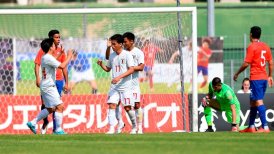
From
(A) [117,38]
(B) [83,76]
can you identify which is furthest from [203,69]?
(A) [117,38]

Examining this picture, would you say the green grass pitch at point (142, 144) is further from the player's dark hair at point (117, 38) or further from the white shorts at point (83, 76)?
the white shorts at point (83, 76)

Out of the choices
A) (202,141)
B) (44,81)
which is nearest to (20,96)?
(44,81)

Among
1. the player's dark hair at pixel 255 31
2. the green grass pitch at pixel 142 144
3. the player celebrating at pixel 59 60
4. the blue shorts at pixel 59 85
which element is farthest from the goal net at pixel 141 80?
the green grass pitch at pixel 142 144

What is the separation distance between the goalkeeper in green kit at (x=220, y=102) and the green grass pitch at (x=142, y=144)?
3137 mm

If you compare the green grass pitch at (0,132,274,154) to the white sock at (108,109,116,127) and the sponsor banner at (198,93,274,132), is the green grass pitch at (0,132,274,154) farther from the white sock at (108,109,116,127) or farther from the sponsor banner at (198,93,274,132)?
the sponsor banner at (198,93,274,132)

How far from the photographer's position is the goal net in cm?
2523

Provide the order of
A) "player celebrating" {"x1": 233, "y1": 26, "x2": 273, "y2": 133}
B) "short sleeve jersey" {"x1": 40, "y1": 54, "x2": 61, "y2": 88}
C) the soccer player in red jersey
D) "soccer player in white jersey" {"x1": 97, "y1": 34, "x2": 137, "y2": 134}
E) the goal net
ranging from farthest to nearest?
the soccer player in red jersey
the goal net
"soccer player in white jersey" {"x1": 97, "y1": 34, "x2": 137, "y2": 134}
"short sleeve jersey" {"x1": 40, "y1": 54, "x2": 61, "y2": 88}
"player celebrating" {"x1": 233, "y1": 26, "x2": 273, "y2": 133}

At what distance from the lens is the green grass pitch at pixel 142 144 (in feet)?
53.4

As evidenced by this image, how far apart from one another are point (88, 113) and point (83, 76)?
175 inches

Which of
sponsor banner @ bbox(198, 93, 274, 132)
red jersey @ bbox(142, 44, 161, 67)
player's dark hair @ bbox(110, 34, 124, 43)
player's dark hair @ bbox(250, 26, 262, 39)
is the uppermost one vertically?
player's dark hair @ bbox(250, 26, 262, 39)

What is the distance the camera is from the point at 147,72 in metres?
28.3

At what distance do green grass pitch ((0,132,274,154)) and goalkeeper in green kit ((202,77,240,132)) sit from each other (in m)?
3.14

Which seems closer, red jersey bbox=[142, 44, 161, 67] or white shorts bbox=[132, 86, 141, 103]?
white shorts bbox=[132, 86, 141, 103]

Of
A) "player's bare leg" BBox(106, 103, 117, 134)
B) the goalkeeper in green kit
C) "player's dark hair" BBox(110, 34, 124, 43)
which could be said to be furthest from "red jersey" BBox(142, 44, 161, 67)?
"player's bare leg" BBox(106, 103, 117, 134)
